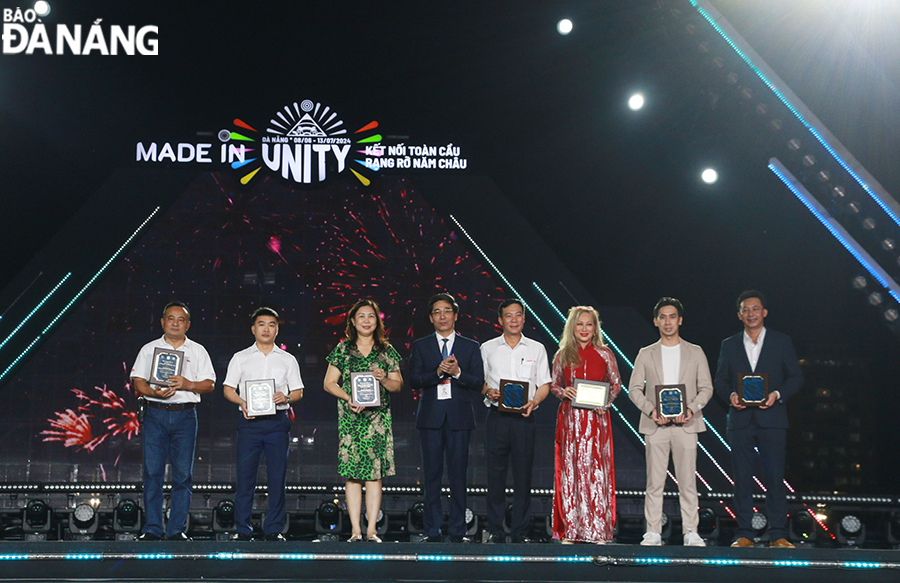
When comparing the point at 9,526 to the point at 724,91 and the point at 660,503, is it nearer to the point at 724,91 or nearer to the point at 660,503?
the point at 660,503

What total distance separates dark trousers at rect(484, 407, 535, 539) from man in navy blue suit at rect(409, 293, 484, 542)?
0.50 ft

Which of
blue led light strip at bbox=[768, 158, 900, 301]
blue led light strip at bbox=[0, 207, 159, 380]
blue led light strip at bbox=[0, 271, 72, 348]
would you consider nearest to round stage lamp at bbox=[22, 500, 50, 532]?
blue led light strip at bbox=[0, 207, 159, 380]

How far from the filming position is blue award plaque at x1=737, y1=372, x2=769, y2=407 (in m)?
4.62

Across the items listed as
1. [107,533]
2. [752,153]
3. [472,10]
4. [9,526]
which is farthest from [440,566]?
[472,10]

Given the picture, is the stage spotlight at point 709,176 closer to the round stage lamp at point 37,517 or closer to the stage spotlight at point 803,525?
the stage spotlight at point 803,525

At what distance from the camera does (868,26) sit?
21.7 ft

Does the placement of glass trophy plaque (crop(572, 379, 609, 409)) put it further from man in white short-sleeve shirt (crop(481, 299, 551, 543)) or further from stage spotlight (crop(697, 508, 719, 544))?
stage spotlight (crop(697, 508, 719, 544))

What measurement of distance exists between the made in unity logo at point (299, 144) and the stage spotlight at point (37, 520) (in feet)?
11.2

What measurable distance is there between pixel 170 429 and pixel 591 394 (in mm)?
2372

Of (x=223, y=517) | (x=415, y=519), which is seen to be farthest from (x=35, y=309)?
(x=415, y=519)

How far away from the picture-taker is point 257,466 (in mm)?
4578

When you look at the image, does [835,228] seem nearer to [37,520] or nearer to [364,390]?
[364,390]

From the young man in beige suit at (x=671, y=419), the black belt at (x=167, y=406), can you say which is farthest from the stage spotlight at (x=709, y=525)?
the black belt at (x=167, y=406)

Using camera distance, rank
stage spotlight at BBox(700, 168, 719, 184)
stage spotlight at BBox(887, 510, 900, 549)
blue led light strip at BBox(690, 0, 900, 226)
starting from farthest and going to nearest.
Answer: stage spotlight at BBox(700, 168, 719, 184) < blue led light strip at BBox(690, 0, 900, 226) < stage spotlight at BBox(887, 510, 900, 549)
